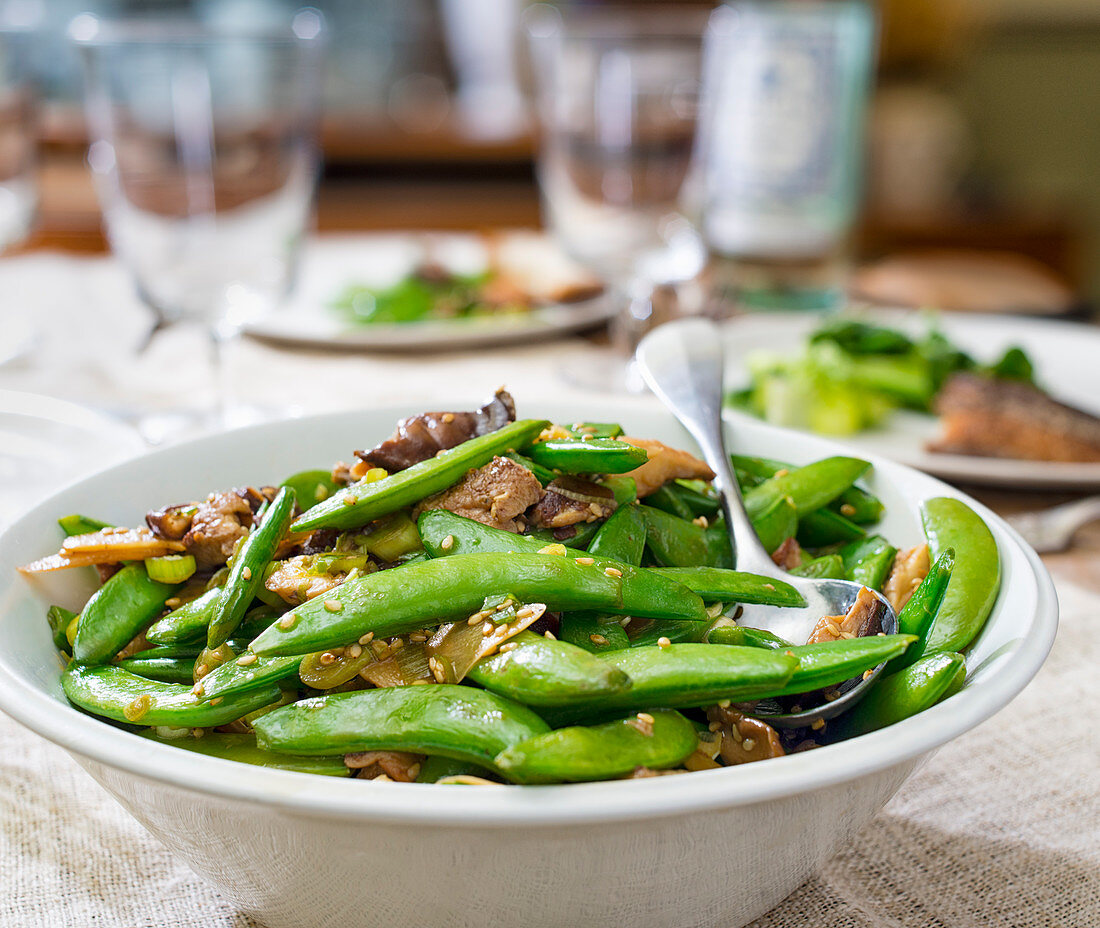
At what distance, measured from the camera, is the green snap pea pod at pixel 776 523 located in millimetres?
1357

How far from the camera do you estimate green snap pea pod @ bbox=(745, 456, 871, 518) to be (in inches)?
55.2

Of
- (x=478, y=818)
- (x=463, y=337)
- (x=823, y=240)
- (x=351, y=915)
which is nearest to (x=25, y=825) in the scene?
(x=351, y=915)

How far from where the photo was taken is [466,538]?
115 centimetres

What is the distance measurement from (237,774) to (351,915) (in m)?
0.20

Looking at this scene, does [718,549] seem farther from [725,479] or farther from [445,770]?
[445,770]

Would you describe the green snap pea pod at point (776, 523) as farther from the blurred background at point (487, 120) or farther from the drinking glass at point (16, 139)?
the blurred background at point (487, 120)

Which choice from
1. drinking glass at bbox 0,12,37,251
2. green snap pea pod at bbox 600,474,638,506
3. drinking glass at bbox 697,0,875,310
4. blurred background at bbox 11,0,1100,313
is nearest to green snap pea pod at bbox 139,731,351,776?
green snap pea pod at bbox 600,474,638,506

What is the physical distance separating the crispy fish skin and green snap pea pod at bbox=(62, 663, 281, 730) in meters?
1.62

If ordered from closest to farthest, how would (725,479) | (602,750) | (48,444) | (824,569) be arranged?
(602,750)
(824,569)
(725,479)
(48,444)

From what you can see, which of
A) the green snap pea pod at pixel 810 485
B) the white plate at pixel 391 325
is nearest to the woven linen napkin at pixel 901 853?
the green snap pea pod at pixel 810 485

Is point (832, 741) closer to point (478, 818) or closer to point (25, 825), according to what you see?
point (478, 818)

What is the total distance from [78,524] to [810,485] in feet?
3.13

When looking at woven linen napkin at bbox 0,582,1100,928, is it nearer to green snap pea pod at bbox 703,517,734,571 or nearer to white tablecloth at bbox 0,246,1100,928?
white tablecloth at bbox 0,246,1100,928

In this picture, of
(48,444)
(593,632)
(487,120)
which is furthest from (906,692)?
(487,120)
